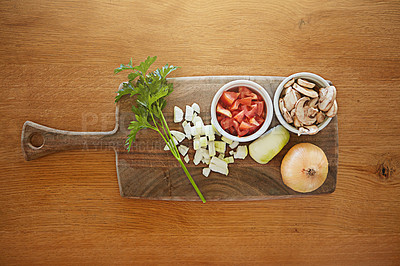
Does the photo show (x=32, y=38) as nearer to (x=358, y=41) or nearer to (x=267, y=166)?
(x=267, y=166)

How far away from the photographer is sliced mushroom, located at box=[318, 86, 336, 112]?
0.92 meters

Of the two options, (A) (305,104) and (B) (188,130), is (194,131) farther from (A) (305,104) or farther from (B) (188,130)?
(A) (305,104)

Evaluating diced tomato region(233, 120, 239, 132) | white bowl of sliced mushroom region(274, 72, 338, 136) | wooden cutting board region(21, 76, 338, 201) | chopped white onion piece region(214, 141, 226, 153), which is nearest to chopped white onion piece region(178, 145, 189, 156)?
wooden cutting board region(21, 76, 338, 201)

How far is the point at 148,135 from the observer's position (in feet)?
3.60

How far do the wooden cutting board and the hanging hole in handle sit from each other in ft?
0.68

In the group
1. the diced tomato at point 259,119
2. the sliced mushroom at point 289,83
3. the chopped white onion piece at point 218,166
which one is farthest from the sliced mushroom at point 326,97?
the chopped white onion piece at point 218,166

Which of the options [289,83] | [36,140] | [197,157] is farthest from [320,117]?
[36,140]

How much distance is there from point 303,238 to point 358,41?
96 cm

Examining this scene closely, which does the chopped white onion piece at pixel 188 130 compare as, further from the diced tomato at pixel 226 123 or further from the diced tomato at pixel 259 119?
the diced tomato at pixel 259 119

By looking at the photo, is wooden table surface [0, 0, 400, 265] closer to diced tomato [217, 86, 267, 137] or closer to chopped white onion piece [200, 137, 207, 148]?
diced tomato [217, 86, 267, 137]

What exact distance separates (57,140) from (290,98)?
3.29 ft

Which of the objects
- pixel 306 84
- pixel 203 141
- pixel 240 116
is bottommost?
pixel 203 141

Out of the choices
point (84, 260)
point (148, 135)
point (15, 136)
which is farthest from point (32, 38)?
point (84, 260)

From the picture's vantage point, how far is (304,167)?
1.01m
